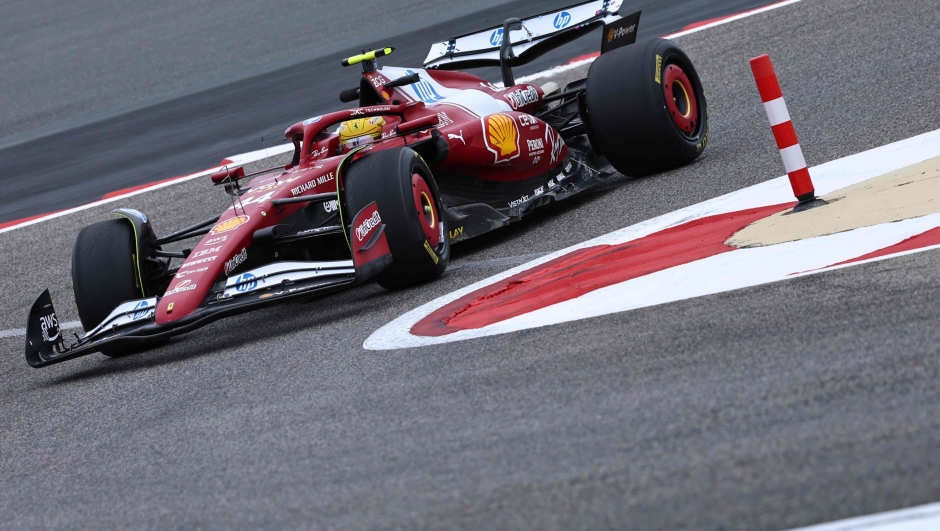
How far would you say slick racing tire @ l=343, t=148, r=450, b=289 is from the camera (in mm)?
5781

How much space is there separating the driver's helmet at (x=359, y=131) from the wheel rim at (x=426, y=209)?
89 cm

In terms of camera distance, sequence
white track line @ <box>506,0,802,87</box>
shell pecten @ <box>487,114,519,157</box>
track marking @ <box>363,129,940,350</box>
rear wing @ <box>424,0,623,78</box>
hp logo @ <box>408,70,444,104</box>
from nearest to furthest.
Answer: track marking @ <box>363,129,940,350</box>
shell pecten @ <box>487,114,519,157</box>
hp logo @ <box>408,70,444,104</box>
rear wing @ <box>424,0,623,78</box>
white track line @ <box>506,0,802,87</box>

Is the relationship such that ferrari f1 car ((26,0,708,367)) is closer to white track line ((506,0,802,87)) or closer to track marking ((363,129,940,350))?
track marking ((363,129,940,350))

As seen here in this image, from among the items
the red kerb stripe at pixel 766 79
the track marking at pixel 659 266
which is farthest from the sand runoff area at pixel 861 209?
the red kerb stripe at pixel 766 79

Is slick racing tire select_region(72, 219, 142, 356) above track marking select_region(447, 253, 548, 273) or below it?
above

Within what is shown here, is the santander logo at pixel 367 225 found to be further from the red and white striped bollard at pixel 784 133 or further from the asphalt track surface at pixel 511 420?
the red and white striped bollard at pixel 784 133

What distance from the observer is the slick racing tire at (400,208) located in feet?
19.0

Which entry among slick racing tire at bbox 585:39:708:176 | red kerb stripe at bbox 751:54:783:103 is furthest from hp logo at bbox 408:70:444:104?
red kerb stripe at bbox 751:54:783:103

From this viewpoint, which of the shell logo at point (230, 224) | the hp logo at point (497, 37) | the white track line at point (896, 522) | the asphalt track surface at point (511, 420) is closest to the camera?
the white track line at point (896, 522)

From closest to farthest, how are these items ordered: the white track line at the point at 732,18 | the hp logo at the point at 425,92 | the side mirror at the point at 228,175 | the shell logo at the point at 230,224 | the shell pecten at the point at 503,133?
the shell logo at the point at 230,224 < the side mirror at the point at 228,175 < the shell pecten at the point at 503,133 < the hp logo at the point at 425,92 < the white track line at the point at 732,18

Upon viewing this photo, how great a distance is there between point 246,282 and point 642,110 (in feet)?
9.62

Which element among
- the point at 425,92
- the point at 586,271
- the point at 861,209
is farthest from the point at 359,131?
the point at 861,209

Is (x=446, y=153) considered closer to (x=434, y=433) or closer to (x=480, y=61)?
(x=480, y=61)

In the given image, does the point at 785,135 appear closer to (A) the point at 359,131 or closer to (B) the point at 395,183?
(B) the point at 395,183
